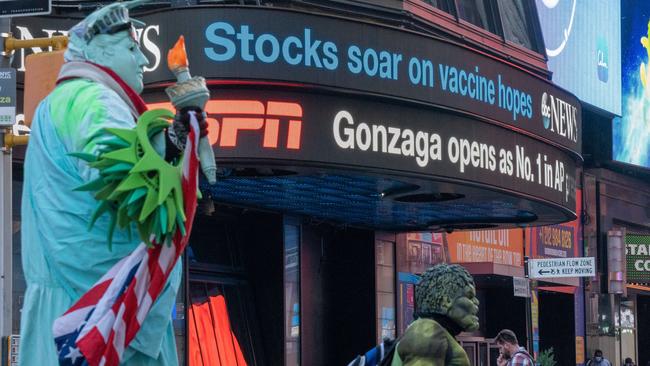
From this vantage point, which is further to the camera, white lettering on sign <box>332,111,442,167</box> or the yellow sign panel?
white lettering on sign <box>332,111,442,167</box>

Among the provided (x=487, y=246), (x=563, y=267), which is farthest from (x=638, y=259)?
(x=563, y=267)

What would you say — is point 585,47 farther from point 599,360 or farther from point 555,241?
point 599,360

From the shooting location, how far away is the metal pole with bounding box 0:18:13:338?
394 inches

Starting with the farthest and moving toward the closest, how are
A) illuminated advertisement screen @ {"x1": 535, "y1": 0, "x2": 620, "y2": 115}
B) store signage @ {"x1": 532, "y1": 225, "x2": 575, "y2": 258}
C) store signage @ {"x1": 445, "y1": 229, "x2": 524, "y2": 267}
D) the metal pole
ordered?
1. illuminated advertisement screen @ {"x1": 535, "y1": 0, "x2": 620, "y2": 115}
2. store signage @ {"x1": 532, "y1": 225, "x2": 575, "y2": 258}
3. store signage @ {"x1": 445, "y1": 229, "x2": 524, "y2": 267}
4. the metal pole

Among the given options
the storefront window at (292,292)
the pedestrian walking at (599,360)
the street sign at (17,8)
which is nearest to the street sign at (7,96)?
the street sign at (17,8)

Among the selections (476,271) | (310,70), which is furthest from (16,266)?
(476,271)

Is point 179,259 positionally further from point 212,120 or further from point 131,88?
point 212,120

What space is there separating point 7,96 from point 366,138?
5820mm

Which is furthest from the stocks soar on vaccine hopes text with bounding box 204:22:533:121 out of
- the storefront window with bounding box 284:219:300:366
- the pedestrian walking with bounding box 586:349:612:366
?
the pedestrian walking with bounding box 586:349:612:366

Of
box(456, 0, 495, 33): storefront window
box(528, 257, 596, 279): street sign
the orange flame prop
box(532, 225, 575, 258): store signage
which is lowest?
box(528, 257, 596, 279): street sign

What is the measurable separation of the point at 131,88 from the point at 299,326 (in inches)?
556

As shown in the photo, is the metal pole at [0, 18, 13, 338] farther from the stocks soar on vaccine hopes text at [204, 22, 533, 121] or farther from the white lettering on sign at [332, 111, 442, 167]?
the white lettering on sign at [332, 111, 442, 167]

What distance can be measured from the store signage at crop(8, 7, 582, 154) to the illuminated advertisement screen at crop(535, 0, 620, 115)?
501 inches

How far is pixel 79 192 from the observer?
4.95 metres
